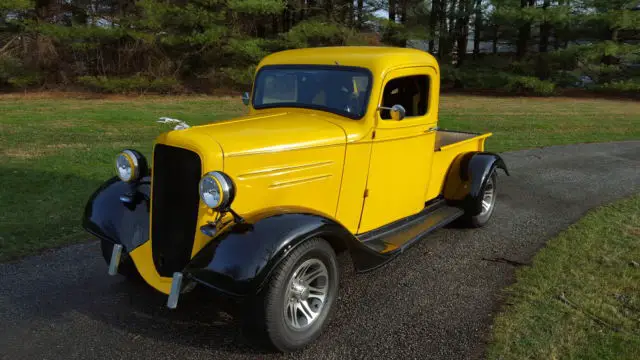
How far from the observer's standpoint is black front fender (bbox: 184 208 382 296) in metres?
2.92

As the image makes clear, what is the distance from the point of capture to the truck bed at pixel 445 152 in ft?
→ 16.9

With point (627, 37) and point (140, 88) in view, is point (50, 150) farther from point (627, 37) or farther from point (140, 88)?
point (627, 37)

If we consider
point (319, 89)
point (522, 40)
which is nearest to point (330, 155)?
point (319, 89)

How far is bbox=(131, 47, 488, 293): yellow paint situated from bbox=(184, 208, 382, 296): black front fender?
26 centimetres

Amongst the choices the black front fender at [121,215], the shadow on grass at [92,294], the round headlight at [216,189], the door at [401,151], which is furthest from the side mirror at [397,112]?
the black front fender at [121,215]

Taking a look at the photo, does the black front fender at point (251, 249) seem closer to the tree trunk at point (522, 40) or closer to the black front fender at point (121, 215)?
the black front fender at point (121, 215)

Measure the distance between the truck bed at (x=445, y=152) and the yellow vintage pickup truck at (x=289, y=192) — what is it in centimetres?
4

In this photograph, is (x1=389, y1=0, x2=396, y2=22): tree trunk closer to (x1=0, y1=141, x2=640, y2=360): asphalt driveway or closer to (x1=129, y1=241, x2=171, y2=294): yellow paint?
(x1=0, y1=141, x2=640, y2=360): asphalt driveway

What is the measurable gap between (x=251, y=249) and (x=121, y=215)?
1.47 m

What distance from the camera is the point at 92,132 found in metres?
11.7

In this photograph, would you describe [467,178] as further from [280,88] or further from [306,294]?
[306,294]

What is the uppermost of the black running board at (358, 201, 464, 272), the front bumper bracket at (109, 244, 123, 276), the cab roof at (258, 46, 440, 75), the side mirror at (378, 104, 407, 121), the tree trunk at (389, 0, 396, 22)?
the tree trunk at (389, 0, 396, 22)

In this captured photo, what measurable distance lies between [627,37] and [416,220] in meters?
25.6

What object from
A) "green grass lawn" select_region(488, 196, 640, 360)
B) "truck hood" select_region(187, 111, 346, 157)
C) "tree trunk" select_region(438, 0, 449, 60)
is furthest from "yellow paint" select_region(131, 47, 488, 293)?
"tree trunk" select_region(438, 0, 449, 60)
